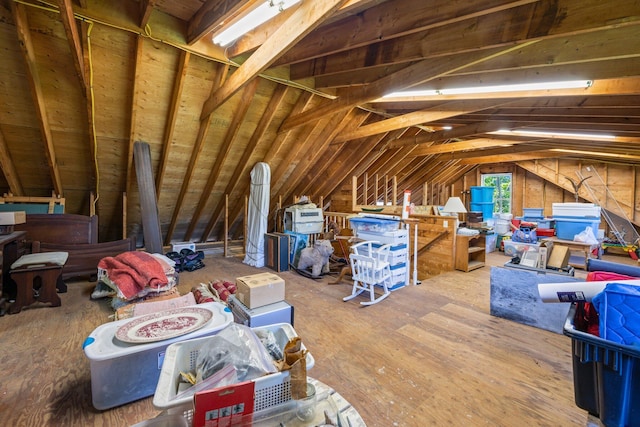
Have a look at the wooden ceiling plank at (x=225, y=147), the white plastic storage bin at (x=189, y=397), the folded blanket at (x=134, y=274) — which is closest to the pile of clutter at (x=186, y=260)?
the wooden ceiling plank at (x=225, y=147)

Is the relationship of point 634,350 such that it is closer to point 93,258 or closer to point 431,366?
point 431,366

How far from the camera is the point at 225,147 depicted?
4.53 metres

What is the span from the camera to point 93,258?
393cm

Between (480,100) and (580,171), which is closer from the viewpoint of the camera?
(480,100)

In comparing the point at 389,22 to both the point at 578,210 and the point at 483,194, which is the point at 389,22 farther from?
the point at 483,194

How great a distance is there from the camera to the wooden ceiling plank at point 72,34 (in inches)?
79.7

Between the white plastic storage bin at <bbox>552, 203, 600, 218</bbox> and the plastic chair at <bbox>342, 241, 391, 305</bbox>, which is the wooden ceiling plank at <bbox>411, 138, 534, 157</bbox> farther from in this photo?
the plastic chair at <bbox>342, 241, 391, 305</bbox>

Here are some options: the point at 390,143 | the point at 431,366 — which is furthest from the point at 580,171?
the point at 431,366

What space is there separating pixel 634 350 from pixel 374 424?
127 centimetres

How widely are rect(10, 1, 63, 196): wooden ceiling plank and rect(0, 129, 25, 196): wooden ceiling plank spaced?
0.38m

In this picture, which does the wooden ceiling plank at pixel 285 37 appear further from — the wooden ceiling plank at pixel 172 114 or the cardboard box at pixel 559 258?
the cardboard box at pixel 559 258

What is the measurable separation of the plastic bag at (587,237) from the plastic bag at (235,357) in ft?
18.8

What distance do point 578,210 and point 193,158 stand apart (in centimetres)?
649

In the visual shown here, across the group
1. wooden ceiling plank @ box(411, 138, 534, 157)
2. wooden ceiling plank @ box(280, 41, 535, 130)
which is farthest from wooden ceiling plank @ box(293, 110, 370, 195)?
wooden ceiling plank @ box(411, 138, 534, 157)
